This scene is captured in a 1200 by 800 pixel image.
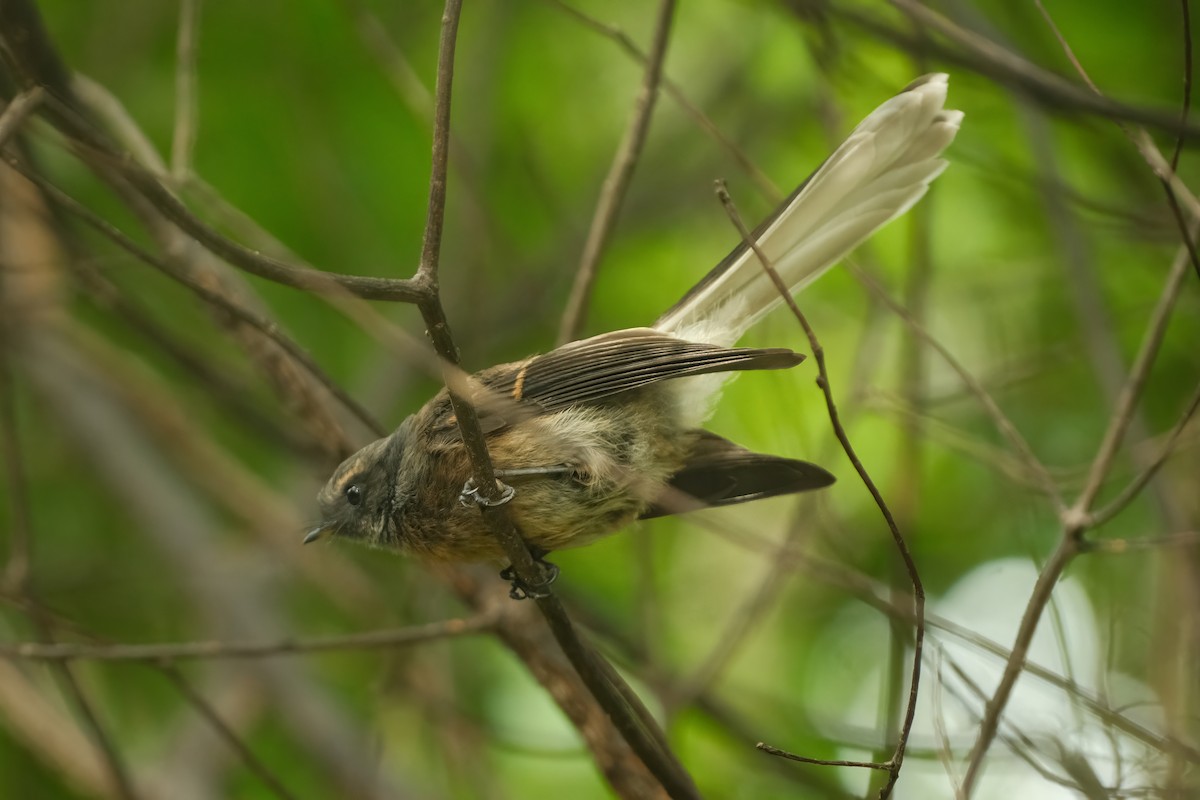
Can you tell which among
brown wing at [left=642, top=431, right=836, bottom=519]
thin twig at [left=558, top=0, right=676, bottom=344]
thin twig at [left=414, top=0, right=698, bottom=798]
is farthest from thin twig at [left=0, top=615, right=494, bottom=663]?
thin twig at [left=558, top=0, right=676, bottom=344]

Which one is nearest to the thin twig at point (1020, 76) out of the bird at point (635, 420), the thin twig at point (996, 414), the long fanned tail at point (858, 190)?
the long fanned tail at point (858, 190)

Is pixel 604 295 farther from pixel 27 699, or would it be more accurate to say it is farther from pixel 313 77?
pixel 27 699

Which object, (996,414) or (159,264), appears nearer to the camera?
(159,264)

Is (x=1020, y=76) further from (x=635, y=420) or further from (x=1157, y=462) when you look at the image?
(x=635, y=420)

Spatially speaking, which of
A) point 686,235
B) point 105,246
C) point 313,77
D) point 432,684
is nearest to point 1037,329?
point 686,235

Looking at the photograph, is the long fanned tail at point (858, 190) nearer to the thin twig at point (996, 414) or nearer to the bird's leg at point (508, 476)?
the thin twig at point (996, 414)

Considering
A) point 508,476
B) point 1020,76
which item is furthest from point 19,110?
point 1020,76

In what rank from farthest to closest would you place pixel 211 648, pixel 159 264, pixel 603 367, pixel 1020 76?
pixel 603 367 → pixel 211 648 → pixel 159 264 → pixel 1020 76
